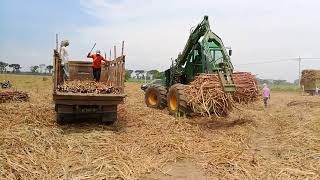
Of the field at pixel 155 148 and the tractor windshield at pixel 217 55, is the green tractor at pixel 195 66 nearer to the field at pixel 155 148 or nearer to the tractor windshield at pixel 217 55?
the tractor windshield at pixel 217 55

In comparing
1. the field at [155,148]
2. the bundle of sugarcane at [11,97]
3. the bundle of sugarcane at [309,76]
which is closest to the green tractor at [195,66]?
the field at [155,148]

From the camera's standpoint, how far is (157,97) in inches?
602

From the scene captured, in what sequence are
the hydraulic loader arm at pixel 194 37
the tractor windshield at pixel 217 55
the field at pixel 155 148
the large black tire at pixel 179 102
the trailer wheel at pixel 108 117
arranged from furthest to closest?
the hydraulic loader arm at pixel 194 37 < the tractor windshield at pixel 217 55 < the large black tire at pixel 179 102 < the trailer wheel at pixel 108 117 < the field at pixel 155 148

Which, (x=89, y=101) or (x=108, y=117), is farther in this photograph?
(x=108, y=117)

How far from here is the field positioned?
6.53 meters

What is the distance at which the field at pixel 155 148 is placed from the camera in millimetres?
6531

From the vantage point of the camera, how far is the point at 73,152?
7582 millimetres

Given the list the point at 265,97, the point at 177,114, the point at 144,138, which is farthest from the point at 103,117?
the point at 265,97

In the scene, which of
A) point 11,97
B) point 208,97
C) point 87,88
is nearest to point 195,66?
point 208,97

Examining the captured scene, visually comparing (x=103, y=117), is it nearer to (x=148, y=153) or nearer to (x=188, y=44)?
(x=148, y=153)

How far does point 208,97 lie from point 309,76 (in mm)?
23627

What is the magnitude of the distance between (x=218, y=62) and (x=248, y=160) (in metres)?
5.47

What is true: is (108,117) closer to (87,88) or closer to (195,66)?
(87,88)

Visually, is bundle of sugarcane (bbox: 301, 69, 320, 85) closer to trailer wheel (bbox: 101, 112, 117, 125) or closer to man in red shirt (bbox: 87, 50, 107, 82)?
man in red shirt (bbox: 87, 50, 107, 82)
